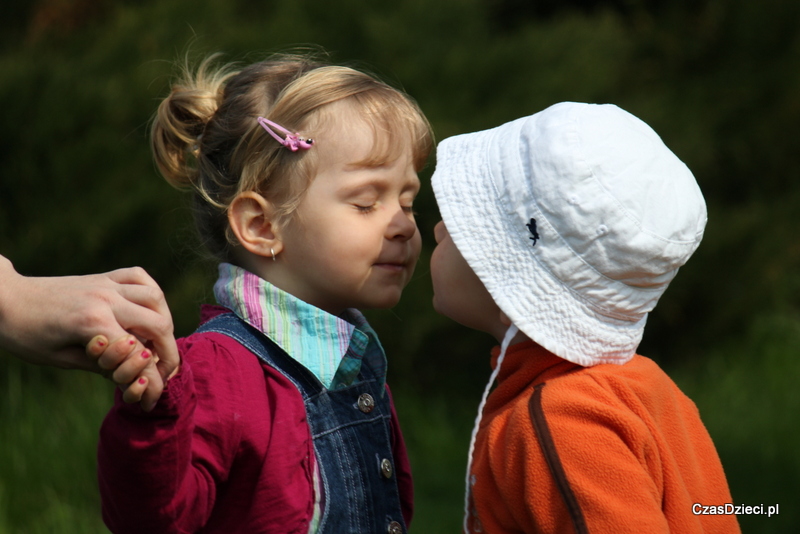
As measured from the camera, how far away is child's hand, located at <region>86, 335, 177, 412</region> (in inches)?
50.0

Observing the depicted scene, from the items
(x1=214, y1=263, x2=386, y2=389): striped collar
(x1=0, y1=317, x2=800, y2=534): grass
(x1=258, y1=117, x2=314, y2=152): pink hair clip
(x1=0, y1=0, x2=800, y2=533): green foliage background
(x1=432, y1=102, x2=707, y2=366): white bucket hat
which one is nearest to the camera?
(x1=432, y1=102, x2=707, y2=366): white bucket hat

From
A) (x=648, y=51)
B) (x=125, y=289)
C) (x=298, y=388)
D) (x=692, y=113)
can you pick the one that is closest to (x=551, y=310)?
(x=298, y=388)

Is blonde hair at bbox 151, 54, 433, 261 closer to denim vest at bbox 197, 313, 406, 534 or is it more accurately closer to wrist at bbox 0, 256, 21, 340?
denim vest at bbox 197, 313, 406, 534

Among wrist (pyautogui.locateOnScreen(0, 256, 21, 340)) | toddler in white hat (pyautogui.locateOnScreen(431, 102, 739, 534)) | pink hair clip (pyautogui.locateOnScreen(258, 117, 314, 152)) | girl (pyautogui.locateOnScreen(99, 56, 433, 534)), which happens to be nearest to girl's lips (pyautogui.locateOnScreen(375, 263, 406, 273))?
girl (pyautogui.locateOnScreen(99, 56, 433, 534))

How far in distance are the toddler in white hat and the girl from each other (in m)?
0.23

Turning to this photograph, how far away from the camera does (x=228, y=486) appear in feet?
5.95

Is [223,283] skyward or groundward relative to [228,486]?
skyward

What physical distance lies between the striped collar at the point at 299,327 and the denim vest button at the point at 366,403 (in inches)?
2.0

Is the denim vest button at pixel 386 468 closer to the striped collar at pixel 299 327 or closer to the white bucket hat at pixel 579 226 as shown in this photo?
the striped collar at pixel 299 327

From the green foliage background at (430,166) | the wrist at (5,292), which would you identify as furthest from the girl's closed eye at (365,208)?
the wrist at (5,292)

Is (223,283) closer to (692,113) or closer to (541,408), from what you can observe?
(541,408)

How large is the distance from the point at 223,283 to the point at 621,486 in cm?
100

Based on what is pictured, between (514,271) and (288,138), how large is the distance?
621 millimetres

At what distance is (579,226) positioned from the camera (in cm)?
183
